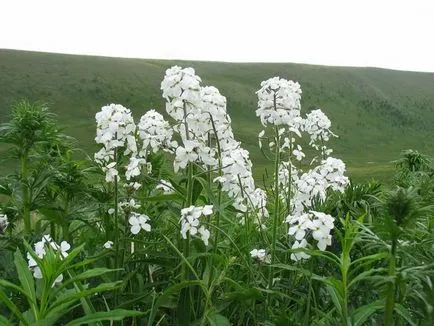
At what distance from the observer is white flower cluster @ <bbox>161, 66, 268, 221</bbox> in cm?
→ 426

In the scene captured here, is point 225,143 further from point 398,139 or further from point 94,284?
point 398,139

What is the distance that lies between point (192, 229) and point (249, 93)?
3882 inches

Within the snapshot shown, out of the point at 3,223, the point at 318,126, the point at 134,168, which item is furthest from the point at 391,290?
the point at 318,126

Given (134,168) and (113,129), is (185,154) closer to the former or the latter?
(134,168)

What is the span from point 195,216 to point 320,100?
101m

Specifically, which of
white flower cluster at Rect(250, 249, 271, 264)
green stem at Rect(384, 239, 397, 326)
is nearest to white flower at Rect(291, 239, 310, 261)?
white flower cluster at Rect(250, 249, 271, 264)

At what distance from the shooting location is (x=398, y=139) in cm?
9850

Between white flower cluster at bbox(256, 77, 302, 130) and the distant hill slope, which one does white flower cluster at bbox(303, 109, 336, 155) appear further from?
the distant hill slope

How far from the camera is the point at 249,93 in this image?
101750 millimetres

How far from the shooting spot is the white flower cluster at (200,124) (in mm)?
4258

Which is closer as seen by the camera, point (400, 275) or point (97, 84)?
point (400, 275)

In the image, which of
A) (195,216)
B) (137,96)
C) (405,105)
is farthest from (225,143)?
(405,105)

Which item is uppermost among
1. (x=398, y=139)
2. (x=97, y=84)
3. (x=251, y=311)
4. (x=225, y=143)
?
(x=225, y=143)

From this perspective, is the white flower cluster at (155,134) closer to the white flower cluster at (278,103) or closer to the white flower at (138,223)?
the white flower at (138,223)
